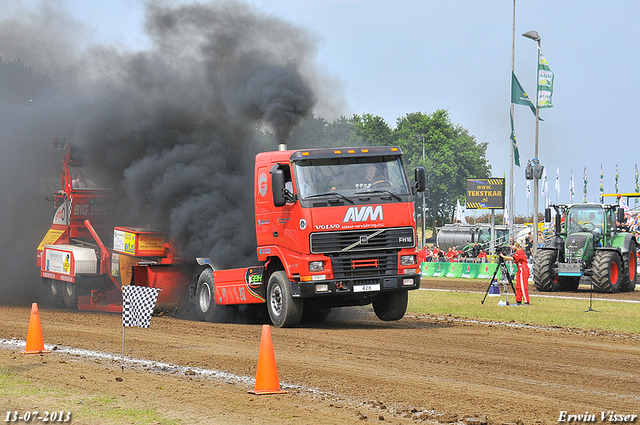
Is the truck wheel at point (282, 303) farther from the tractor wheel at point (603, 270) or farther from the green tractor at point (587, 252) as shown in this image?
the tractor wheel at point (603, 270)

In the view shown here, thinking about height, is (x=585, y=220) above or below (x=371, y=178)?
below

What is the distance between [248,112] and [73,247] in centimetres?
587

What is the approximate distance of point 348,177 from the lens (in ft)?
45.2

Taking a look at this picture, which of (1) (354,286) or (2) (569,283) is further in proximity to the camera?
(2) (569,283)

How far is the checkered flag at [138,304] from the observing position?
10.5 m

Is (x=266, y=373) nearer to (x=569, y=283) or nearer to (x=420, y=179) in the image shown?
(x=420, y=179)

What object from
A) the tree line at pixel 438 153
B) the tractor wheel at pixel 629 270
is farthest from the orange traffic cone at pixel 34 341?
the tree line at pixel 438 153

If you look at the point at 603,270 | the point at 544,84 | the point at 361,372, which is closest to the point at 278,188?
the point at 361,372

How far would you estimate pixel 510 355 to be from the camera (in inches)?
433

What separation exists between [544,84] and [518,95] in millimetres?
3385

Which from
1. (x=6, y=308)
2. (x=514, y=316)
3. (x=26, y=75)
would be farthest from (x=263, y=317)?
(x=26, y=75)

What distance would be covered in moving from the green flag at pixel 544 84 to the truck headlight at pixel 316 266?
22130 mm

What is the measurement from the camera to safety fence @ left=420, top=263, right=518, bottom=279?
35594 millimetres

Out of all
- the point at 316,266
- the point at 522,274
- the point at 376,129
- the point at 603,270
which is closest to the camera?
the point at 316,266
